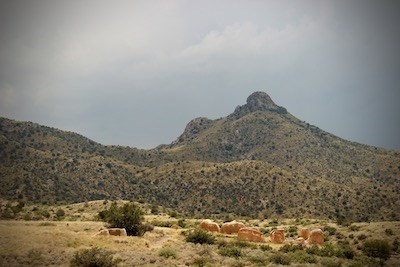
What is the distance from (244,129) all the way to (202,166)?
203 ft

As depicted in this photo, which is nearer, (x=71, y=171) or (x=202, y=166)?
(x=71, y=171)

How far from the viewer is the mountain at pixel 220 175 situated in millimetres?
88875

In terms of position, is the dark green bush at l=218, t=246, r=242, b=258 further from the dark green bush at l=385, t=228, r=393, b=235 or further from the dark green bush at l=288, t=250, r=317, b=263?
the dark green bush at l=385, t=228, r=393, b=235

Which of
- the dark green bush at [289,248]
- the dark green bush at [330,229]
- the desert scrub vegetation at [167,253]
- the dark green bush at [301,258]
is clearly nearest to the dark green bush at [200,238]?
the dark green bush at [289,248]

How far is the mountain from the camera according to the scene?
88875 millimetres

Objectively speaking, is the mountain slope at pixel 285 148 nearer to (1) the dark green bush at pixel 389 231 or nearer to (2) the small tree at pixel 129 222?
(1) the dark green bush at pixel 389 231

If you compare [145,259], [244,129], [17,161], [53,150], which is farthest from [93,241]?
[244,129]

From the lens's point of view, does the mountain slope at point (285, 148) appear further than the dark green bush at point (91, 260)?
Yes

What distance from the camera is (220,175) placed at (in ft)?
359

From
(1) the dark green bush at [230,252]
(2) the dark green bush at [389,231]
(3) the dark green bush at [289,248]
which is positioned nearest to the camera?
(1) the dark green bush at [230,252]

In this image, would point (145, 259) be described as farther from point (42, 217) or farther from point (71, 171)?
point (71, 171)

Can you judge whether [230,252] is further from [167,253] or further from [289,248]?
[289,248]

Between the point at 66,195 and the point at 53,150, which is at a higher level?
the point at 53,150

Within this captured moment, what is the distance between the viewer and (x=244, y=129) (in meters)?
176
